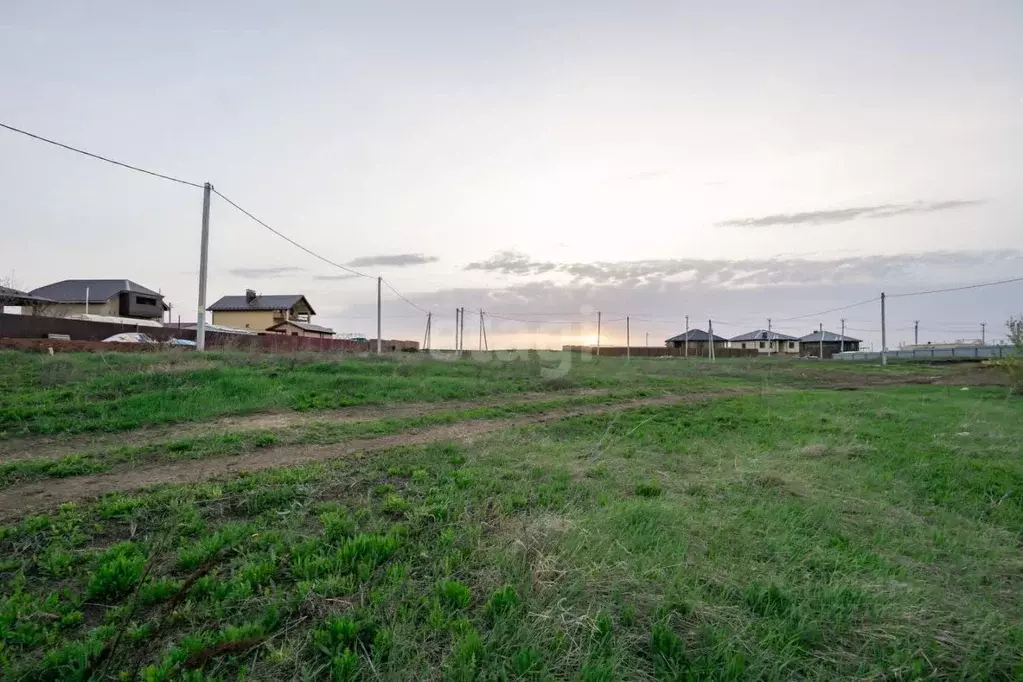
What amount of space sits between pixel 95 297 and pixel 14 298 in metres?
10.2

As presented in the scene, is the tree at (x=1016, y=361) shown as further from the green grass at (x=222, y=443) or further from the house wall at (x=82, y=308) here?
the house wall at (x=82, y=308)

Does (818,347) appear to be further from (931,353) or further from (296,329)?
(296,329)

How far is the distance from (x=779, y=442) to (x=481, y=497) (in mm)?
6580

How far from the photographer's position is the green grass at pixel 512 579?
2.48 meters

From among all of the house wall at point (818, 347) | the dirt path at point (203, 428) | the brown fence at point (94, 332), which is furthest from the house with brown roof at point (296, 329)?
the house wall at point (818, 347)

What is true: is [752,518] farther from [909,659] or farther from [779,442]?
[779,442]

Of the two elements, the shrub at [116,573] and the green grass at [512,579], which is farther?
the shrub at [116,573]

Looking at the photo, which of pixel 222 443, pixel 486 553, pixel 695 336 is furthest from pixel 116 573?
pixel 695 336

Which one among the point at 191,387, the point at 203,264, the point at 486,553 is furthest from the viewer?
the point at 203,264

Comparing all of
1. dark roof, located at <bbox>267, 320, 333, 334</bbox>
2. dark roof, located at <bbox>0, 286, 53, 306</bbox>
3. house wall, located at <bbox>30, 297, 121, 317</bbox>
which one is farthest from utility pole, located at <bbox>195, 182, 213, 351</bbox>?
dark roof, located at <bbox>267, 320, 333, 334</bbox>

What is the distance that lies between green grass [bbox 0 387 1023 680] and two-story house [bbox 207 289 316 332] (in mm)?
57180

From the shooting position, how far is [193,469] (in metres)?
5.71

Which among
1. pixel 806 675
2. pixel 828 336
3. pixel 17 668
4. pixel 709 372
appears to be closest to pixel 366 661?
pixel 17 668

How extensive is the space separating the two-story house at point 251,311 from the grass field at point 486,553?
52.0 m
